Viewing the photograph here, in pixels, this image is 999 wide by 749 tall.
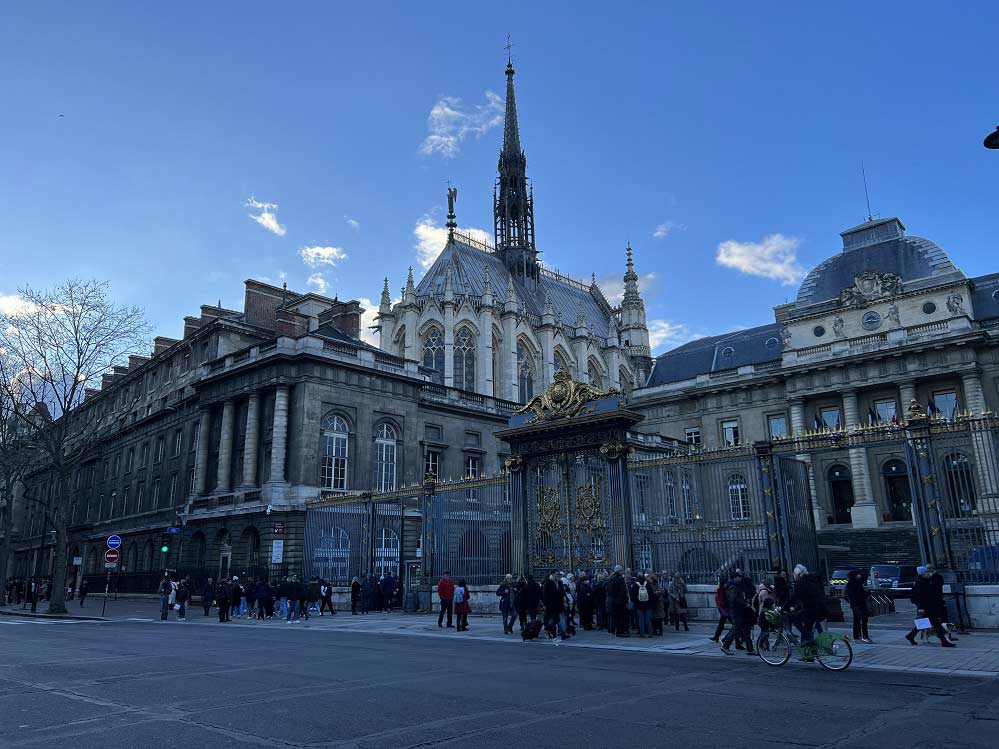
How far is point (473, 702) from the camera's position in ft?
26.2

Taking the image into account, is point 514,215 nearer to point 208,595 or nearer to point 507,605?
point 208,595

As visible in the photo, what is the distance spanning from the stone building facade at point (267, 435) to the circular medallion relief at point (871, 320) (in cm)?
2132

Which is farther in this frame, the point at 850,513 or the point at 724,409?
the point at 724,409

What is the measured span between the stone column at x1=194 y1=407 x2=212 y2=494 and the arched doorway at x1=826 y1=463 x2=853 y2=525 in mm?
32848

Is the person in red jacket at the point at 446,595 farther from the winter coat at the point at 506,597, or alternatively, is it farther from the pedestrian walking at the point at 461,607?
the winter coat at the point at 506,597

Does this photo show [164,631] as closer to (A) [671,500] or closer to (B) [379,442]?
(A) [671,500]

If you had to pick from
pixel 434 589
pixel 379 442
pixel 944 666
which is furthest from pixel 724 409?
pixel 944 666

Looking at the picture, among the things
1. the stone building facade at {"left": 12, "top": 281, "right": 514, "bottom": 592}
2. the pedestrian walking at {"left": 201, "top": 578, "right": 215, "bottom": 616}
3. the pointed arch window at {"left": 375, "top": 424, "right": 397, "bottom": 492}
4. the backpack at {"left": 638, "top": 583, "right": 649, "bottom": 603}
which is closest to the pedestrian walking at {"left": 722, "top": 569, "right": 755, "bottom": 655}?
the backpack at {"left": 638, "top": 583, "right": 649, "bottom": 603}

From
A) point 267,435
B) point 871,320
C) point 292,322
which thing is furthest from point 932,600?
point 871,320

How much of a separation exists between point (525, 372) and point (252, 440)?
101 feet

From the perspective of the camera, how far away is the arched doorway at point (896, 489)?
3747 centimetres

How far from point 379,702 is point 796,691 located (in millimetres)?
4719

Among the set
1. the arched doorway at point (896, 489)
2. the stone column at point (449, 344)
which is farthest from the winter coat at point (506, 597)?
the stone column at point (449, 344)

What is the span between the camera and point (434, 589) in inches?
955
